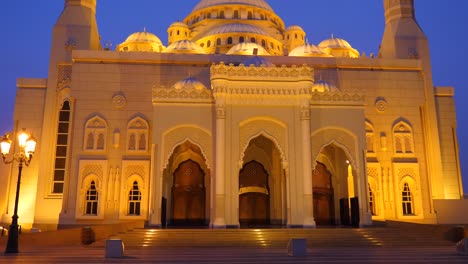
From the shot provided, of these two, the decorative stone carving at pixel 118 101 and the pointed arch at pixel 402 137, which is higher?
the decorative stone carving at pixel 118 101

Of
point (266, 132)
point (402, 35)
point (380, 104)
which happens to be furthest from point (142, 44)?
point (402, 35)

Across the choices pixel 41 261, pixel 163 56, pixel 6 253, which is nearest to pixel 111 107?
pixel 163 56

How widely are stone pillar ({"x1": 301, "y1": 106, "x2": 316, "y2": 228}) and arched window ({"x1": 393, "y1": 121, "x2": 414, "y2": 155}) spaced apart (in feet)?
24.6

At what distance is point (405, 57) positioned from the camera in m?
25.9

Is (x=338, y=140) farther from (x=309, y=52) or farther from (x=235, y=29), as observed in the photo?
(x=235, y=29)

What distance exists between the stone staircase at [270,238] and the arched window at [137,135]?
287 inches

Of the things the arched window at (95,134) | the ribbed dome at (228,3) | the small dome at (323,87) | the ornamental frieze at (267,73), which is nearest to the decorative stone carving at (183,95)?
the ornamental frieze at (267,73)

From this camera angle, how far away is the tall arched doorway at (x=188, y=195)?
833 inches

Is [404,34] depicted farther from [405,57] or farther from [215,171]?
[215,171]

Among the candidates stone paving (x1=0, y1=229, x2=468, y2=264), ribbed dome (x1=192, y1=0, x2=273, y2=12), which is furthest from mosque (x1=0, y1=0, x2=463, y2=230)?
ribbed dome (x1=192, y1=0, x2=273, y2=12)

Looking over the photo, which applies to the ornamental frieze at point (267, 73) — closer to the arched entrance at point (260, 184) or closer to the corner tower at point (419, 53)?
the arched entrance at point (260, 184)

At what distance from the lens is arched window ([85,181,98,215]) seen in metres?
21.4

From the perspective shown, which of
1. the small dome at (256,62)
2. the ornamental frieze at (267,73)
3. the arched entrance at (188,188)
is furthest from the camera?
the arched entrance at (188,188)

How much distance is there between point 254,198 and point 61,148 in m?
10.2
